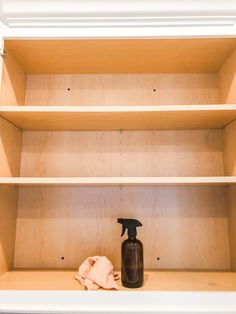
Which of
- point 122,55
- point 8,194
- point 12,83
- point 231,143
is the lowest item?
point 8,194

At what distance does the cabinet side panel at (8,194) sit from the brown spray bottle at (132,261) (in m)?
0.51

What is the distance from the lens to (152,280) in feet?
3.24

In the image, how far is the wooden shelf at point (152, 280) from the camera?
2.94 feet

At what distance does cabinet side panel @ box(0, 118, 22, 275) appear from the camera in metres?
1.04

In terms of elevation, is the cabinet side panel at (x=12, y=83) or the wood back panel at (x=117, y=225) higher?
the cabinet side panel at (x=12, y=83)

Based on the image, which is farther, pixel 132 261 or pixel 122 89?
pixel 122 89

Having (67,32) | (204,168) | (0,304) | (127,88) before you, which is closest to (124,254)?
(0,304)

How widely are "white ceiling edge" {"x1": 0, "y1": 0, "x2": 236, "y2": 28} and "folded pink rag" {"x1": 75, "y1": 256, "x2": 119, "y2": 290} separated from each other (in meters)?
0.94

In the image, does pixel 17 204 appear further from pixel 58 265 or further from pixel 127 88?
pixel 127 88

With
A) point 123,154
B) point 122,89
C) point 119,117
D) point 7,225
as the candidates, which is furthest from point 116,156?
point 7,225

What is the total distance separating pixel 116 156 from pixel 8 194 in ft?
1.72

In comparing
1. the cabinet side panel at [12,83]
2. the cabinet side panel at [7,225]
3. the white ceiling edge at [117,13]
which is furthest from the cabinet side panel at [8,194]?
the white ceiling edge at [117,13]

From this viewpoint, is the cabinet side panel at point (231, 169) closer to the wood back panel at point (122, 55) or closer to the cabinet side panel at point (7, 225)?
the wood back panel at point (122, 55)

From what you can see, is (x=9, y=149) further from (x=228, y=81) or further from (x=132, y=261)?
(x=228, y=81)
